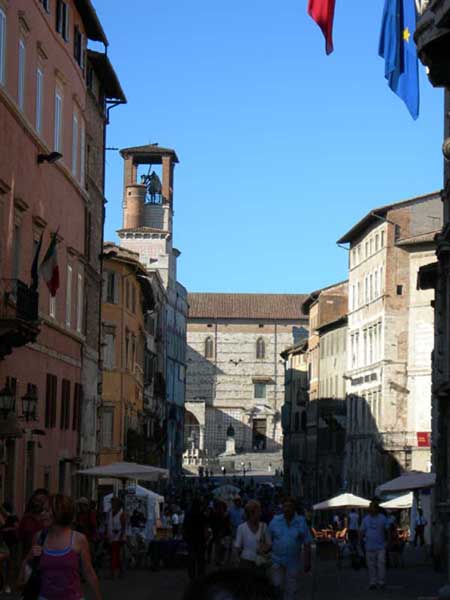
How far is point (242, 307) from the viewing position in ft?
506

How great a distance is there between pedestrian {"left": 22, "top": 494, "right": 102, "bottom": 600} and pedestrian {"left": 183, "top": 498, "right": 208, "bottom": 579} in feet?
51.6

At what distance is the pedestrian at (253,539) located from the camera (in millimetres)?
14969

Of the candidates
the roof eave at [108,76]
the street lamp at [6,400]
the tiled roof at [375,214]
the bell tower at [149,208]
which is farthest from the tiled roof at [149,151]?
the street lamp at [6,400]

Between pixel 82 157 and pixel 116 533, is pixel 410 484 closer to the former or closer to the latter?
pixel 116 533

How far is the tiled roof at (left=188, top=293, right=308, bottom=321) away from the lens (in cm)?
15225

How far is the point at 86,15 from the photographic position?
122ft

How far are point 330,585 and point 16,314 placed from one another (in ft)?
26.4

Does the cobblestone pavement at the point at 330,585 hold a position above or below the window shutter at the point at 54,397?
below

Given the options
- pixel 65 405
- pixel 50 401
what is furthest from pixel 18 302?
pixel 65 405

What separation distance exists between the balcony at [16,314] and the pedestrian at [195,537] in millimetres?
4094

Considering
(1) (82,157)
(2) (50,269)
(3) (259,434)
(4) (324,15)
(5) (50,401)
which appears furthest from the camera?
(3) (259,434)

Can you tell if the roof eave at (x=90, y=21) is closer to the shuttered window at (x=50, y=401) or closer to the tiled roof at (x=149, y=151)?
the shuttered window at (x=50, y=401)

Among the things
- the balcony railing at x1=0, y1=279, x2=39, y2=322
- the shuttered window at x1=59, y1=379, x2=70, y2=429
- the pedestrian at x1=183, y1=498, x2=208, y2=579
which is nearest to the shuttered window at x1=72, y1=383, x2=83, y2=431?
the shuttered window at x1=59, y1=379, x2=70, y2=429

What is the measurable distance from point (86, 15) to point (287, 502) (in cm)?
2434
